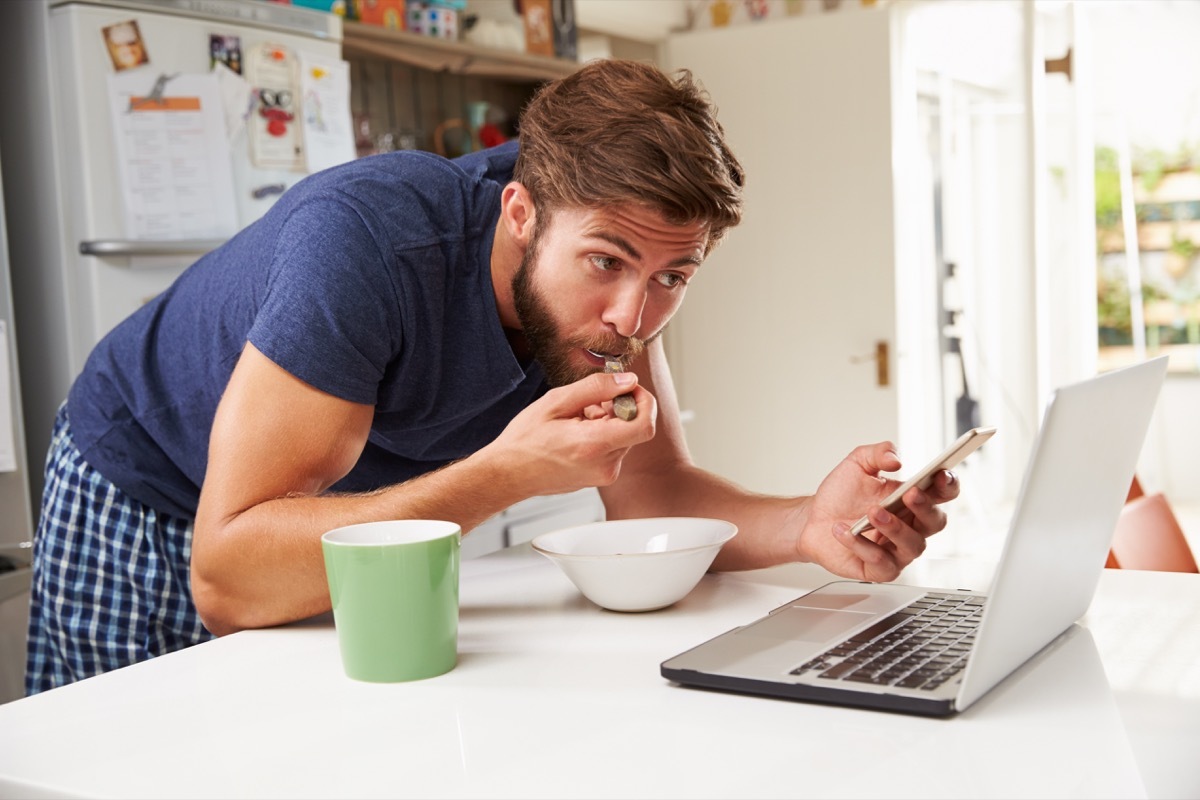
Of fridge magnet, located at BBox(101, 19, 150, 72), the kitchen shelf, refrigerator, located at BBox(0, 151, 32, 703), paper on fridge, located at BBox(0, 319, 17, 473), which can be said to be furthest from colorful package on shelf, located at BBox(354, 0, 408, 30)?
paper on fridge, located at BBox(0, 319, 17, 473)

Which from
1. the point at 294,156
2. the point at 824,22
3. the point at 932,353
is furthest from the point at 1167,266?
the point at 294,156

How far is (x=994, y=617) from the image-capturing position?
729 mm

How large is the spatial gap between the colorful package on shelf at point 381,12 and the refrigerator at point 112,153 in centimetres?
65

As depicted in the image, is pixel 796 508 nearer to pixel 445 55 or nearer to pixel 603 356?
pixel 603 356

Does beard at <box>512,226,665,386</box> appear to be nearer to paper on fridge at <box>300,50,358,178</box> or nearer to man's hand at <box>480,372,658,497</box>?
man's hand at <box>480,372,658,497</box>

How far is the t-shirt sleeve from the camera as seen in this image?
104 centimetres

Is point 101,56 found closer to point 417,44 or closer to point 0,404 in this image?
point 0,404

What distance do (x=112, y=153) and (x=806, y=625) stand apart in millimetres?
1752

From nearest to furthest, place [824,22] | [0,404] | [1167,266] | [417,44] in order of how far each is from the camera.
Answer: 1. [0,404]
2. [417,44]
3. [824,22]
4. [1167,266]

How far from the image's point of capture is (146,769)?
2.29 feet

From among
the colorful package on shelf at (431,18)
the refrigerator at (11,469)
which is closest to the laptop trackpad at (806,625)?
the refrigerator at (11,469)

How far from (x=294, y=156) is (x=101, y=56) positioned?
17.5 inches

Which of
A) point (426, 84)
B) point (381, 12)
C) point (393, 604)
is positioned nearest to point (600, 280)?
point (393, 604)

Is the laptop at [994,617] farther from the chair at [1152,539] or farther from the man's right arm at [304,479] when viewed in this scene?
the chair at [1152,539]
